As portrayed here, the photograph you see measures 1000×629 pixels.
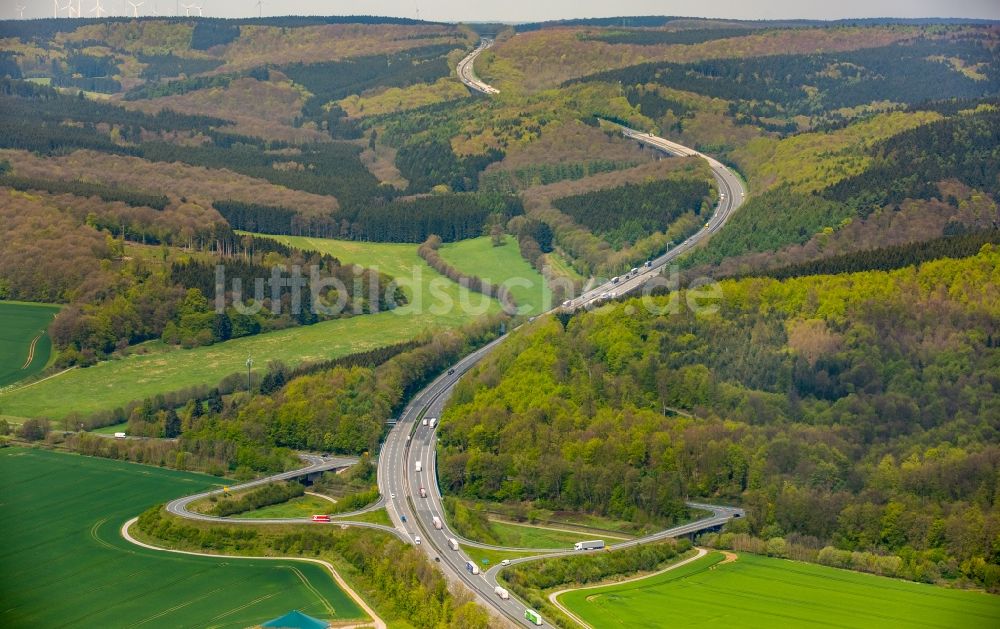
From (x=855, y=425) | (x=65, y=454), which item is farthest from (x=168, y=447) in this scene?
(x=855, y=425)

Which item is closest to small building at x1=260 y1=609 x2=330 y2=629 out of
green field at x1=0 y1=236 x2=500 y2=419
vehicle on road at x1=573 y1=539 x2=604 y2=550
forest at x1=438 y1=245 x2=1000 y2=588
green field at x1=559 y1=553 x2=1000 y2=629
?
green field at x1=559 y1=553 x2=1000 y2=629

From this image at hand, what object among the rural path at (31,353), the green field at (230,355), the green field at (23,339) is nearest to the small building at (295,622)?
the green field at (230,355)

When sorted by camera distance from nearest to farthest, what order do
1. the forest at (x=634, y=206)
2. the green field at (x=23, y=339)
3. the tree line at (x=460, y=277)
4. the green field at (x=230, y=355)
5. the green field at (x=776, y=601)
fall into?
the green field at (x=776, y=601) < the green field at (x=230, y=355) < the green field at (x=23, y=339) < the tree line at (x=460, y=277) < the forest at (x=634, y=206)

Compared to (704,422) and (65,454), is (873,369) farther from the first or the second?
(65,454)

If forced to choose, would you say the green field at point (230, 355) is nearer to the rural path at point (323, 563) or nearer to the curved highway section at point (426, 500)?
the curved highway section at point (426, 500)

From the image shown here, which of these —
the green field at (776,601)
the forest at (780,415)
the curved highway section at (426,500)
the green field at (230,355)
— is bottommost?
the green field at (230,355)

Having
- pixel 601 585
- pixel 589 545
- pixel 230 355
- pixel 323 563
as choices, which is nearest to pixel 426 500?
pixel 323 563
